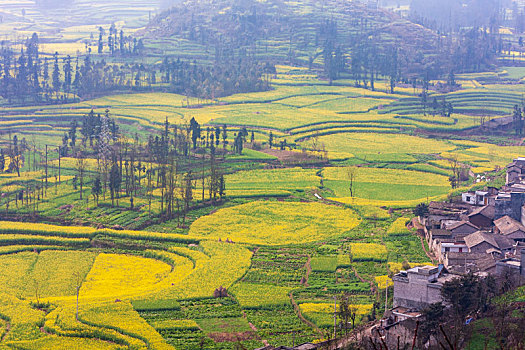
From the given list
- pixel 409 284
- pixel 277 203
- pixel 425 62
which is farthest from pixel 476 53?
pixel 409 284

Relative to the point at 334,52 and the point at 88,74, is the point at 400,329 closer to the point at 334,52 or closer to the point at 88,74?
the point at 88,74

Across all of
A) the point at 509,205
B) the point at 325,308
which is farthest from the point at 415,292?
the point at 509,205

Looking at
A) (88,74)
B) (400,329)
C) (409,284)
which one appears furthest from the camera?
(88,74)

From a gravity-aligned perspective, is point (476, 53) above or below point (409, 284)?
above

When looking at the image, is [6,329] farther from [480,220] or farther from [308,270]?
[480,220]

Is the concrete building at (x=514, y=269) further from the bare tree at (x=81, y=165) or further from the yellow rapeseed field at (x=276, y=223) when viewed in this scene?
the bare tree at (x=81, y=165)

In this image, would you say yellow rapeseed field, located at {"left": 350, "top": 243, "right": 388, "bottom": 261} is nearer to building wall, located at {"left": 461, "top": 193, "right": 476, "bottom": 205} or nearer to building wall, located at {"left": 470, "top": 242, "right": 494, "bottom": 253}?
building wall, located at {"left": 470, "top": 242, "right": 494, "bottom": 253}

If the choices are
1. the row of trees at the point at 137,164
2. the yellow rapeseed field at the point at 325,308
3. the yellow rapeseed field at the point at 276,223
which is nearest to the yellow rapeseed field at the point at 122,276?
the yellow rapeseed field at the point at 276,223

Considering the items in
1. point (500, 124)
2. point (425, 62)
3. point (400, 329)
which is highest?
point (425, 62)
